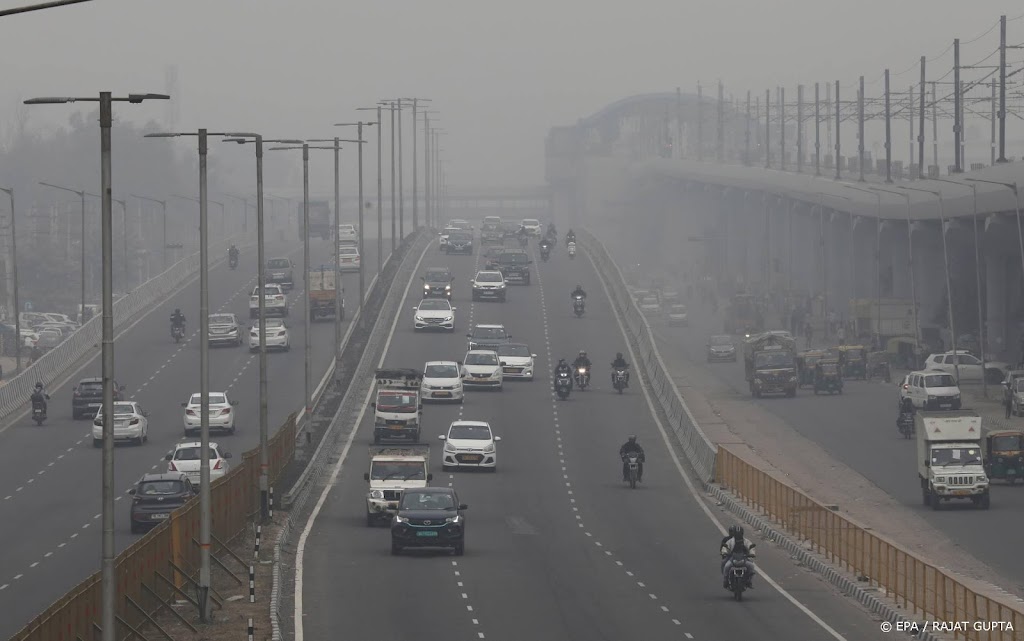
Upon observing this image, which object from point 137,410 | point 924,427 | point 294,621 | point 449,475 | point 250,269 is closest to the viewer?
point 294,621

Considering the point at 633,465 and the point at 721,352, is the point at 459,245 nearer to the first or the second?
the point at 721,352

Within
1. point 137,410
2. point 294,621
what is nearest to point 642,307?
point 137,410

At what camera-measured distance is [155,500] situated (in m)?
44.1

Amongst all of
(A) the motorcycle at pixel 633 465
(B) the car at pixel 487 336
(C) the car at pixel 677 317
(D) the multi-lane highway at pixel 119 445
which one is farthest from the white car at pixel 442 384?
(C) the car at pixel 677 317

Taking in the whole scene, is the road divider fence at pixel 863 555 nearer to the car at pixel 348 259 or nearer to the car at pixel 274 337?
the car at pixel 274 337

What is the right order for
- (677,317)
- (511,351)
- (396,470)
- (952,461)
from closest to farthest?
(396,470)
(952,461)
(511,351)
(677,317)

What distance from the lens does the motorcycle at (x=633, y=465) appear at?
176 feet

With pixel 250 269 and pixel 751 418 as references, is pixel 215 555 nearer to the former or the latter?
pixel 751 418

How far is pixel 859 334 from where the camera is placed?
Answer: 102 meters

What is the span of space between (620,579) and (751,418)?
37.1 m

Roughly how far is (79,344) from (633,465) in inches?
1707

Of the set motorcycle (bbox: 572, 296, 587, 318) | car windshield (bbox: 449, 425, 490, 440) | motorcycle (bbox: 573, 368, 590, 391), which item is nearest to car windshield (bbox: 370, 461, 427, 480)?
car windshield (bbox: 449, 425, 490, 440)

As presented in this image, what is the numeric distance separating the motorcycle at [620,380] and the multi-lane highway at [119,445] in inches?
509

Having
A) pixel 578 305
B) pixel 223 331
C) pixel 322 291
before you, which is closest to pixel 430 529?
pixel 223 331
